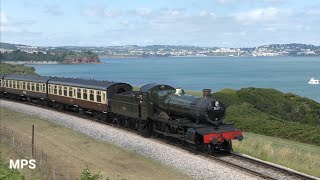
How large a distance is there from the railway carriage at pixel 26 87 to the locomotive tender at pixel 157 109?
3611 mm

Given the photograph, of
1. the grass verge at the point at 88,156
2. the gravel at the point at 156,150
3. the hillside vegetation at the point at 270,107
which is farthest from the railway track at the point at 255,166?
the hillside vegetation at the point at 270,107

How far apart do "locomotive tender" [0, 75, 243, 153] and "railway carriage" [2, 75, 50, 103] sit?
11.8 ft

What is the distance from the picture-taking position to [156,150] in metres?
22.4

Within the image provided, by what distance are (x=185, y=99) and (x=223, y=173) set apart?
20.8ft

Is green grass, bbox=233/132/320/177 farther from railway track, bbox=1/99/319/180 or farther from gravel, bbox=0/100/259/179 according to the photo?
gravel, bbox=0/100/259/179

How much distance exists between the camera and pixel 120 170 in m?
18.8

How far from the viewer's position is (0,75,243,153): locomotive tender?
21.2 m

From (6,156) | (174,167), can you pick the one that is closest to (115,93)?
(6,156)

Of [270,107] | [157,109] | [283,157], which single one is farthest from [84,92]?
[270,107]

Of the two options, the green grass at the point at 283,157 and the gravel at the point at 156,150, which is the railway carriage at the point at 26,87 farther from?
the green grass at the point at 283,157

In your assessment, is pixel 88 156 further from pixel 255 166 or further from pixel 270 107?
pixel 270 107

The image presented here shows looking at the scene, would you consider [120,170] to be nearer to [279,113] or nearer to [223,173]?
[223,173]

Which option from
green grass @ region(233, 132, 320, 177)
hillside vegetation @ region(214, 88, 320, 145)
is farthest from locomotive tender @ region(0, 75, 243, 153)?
hillside vegetation @ region(214, 88, 320, 145)

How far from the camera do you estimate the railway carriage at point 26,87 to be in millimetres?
45056
